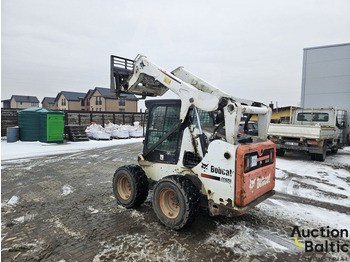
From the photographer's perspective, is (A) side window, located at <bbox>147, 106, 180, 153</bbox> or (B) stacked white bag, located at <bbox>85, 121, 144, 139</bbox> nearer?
(A) side window, located at <bbox>147, 106, 180, 153</bbox>

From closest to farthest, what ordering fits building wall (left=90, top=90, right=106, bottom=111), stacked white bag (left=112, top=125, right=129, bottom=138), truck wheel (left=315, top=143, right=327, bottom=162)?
1. truck wheel (left=315, top=143, right=327, bottom=162)
2. stacked white bag (left=112, top=125, right=129, bottom=138)
3. building wall (left=90, top=90, right=106, bottom=111)

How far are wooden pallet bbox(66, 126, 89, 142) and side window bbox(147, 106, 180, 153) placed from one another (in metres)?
12.8

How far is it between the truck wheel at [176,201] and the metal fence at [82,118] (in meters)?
10.9

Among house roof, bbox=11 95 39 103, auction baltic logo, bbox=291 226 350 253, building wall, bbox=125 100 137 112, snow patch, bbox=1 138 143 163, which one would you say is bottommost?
auction baltic logo, bbox=291 226 350 253

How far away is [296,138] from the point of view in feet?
33.7

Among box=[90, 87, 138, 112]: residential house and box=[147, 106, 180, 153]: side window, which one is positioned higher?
box=[90, 87, 138, 112]: residential house

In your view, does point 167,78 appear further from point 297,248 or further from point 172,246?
point 297,248

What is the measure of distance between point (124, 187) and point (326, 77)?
20.1 m

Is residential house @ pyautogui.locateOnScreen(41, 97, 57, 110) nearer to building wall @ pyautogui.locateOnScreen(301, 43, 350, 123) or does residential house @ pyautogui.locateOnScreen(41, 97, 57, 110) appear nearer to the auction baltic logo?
building wall @ pyautogui.locateOnScreen(301, 43, 350, 123)

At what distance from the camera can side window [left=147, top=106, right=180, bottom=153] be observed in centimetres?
439

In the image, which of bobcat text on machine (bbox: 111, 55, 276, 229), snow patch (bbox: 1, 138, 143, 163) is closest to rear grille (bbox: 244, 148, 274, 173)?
bobcat text on machine (bbox: 111, 55, 276, 229)

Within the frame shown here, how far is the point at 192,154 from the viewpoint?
13.4ft

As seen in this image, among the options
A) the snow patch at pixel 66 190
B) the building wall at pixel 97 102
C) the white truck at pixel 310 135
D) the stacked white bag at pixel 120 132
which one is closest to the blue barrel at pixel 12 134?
the stacked white bag at pixel 120 132

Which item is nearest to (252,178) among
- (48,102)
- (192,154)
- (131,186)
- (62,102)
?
(192,154)
